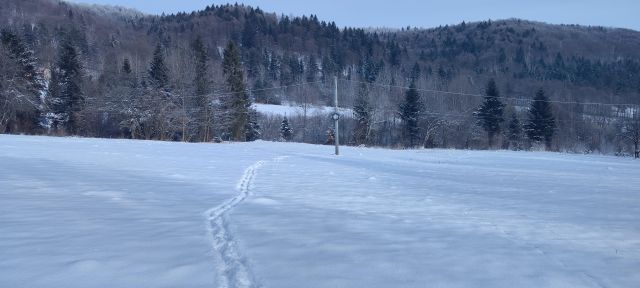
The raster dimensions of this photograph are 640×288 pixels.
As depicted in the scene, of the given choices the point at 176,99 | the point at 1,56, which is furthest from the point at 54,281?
the point at 1,56

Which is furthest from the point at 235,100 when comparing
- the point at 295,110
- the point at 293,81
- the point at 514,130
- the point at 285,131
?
the point at 293,81

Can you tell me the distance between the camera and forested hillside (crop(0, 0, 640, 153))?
4244 cm

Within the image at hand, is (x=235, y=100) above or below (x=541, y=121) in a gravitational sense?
above

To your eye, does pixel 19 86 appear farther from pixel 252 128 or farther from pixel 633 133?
pixel 633 133

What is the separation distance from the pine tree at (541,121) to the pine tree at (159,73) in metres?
45.1

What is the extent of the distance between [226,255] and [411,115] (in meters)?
54.4

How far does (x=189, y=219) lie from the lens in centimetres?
627

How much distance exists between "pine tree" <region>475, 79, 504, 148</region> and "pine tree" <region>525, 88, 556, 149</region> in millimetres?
3893

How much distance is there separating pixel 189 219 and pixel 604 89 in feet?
385

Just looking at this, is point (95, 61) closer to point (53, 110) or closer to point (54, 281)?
point (53, 110)

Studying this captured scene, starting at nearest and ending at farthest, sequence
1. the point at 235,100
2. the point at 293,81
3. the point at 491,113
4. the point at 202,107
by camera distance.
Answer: the point at 202,107 < the point at 235,100 < the point at 491,113 < the point at 293,81

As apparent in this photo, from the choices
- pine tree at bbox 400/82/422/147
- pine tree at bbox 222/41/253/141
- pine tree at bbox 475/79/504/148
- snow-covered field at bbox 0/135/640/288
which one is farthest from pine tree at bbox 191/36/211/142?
pine tree at bbox 475/79/504/148

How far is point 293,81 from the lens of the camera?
108 metres

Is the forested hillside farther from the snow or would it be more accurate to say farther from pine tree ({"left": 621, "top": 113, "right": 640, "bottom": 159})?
the snow
